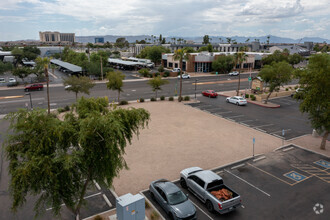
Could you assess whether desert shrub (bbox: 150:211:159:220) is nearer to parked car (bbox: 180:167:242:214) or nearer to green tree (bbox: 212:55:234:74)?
parked car (bbox: 180:167:242:214)

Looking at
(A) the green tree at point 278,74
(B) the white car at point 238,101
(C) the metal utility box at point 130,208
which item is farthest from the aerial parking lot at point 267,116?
(C) the metal utility box at point 130,208

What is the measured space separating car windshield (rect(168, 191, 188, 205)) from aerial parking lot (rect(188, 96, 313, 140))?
15742 millimetres

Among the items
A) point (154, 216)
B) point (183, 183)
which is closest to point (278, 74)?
point (183, 183)

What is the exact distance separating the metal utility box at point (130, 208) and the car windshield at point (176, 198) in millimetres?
1667

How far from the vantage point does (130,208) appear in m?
11.3

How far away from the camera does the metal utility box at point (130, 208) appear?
11.2 m

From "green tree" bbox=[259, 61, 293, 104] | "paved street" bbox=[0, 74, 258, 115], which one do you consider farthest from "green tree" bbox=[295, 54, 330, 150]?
"paved street" bbox=[0, 74, 258, 115]

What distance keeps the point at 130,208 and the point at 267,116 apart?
25437mm

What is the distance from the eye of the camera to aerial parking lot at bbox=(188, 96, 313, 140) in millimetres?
26484

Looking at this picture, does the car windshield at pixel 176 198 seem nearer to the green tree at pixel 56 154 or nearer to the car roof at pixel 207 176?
the car roof at pixel 207 176

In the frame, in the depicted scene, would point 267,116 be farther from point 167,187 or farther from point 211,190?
point 167,187

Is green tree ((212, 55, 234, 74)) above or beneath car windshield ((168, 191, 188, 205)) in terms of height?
above

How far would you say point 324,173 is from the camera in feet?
57.2

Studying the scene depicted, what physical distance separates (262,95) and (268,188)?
91.5 ft
